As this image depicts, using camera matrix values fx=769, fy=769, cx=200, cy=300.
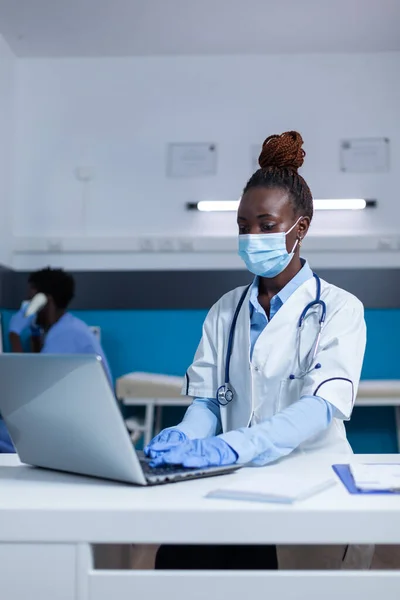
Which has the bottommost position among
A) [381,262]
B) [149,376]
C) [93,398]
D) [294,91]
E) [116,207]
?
[149,376]

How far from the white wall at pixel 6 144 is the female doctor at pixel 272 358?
287cm

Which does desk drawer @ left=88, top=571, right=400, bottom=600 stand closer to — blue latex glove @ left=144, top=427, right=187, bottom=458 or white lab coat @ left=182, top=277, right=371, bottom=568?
blue latex glove @ left=144, top=427, right=187, bottom=458

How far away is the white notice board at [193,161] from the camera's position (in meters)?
4.50

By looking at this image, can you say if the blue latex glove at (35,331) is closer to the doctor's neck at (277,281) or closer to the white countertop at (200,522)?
the doctor's neck at (277,281)

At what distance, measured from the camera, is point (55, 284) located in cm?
414

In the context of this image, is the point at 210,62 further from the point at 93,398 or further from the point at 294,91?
the point at 93,398

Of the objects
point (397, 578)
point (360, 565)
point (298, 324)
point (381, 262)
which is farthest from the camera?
point (381, 262)

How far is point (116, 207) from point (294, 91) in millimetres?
1249

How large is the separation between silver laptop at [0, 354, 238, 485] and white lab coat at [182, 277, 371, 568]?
343mm

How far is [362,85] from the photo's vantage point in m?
4.50

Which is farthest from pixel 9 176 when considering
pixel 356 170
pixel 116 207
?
pixel 356 170

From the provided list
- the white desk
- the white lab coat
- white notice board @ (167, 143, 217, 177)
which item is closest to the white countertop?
the white desk

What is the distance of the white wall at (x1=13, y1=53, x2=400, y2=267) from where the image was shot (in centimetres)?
447

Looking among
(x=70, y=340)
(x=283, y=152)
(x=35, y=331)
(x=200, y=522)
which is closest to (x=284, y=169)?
(x=283, y=152)
